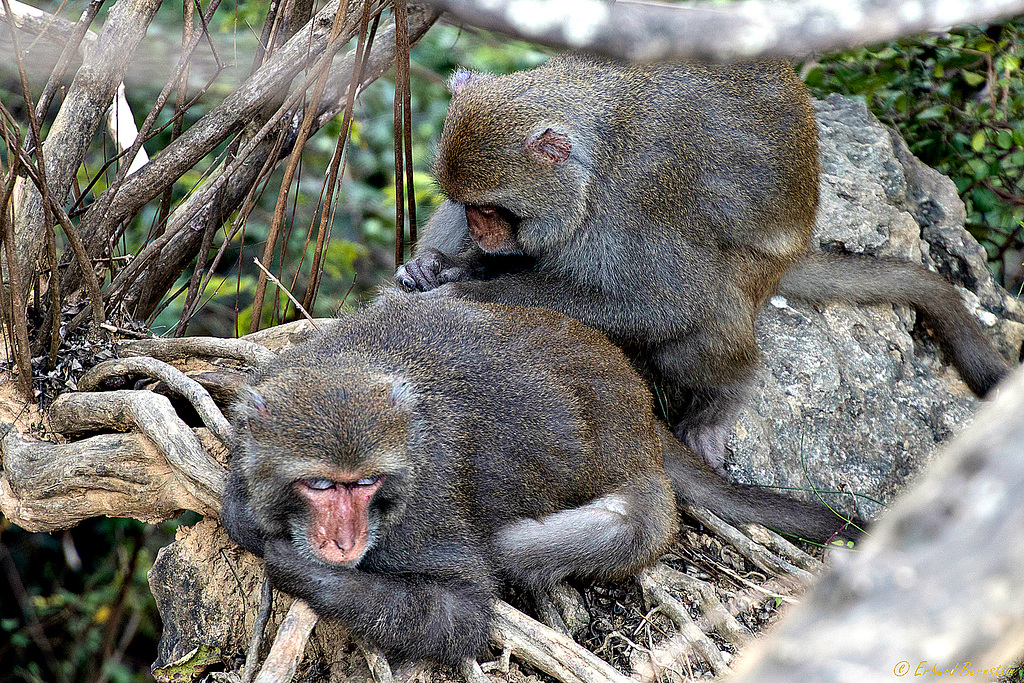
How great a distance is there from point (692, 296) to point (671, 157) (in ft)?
1.92

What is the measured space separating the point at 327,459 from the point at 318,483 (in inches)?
4.0

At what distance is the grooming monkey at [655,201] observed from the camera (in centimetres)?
382

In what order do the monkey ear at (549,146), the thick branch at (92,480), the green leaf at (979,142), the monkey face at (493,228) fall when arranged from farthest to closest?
the green leaf at (979,142)
the monkey face at (493,228)
the monkey ear at (549,146)
the thick branch at (92,480)

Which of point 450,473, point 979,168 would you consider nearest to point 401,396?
point 450,473

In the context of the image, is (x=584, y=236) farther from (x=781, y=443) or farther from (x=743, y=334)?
(x=781, y=443)

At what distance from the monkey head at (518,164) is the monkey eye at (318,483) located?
1592 millimetres

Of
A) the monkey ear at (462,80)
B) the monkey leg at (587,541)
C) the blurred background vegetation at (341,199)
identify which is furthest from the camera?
the blurred background vegetation at (341,199)

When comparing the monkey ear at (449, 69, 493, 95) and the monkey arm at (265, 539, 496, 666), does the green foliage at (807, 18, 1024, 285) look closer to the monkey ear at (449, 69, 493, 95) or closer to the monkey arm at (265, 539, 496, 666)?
the monkey ear at (449, 69, 493, 95)

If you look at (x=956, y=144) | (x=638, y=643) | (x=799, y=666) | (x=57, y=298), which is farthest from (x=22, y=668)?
(x=956, y=144)

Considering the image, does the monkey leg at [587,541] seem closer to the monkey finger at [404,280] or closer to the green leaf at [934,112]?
the monkey finger at [404,280]

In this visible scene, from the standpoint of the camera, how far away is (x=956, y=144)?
534cm

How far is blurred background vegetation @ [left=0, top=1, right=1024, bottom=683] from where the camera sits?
5.09m

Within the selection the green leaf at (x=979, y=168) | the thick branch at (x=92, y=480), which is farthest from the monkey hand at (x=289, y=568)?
the green leaf at (x=979, y=168)

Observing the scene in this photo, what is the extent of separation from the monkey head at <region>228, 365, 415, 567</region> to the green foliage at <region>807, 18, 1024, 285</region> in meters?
3.75
